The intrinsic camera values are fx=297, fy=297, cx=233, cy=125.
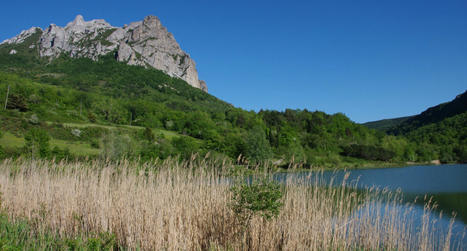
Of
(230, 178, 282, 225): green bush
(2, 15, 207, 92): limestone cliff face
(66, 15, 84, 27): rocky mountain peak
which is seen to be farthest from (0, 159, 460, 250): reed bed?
(66, 15, 84, 27): rocky mountain peak

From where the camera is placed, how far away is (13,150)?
2827 cm

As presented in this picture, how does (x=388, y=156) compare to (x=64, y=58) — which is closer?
(x=388, y=156)

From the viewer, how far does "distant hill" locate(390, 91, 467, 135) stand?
112 metres

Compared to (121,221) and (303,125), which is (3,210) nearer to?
(121,221)

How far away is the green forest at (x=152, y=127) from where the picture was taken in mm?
36000

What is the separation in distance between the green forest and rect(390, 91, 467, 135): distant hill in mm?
1198


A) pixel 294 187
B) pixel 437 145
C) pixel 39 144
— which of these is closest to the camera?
pixel 294 187

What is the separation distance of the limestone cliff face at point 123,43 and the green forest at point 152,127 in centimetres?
935

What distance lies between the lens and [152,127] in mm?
66750

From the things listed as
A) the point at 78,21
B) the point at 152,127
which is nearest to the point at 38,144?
the point at 152,127

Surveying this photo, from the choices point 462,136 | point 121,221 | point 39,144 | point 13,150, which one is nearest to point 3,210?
point 121,221

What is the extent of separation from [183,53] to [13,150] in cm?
16171

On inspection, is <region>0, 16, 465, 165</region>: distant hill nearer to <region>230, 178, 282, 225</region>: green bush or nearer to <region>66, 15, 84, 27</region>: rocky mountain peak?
<region>230, 178, 282, 225</region>: green bush

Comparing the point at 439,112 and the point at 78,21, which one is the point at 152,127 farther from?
the point at 78,21
